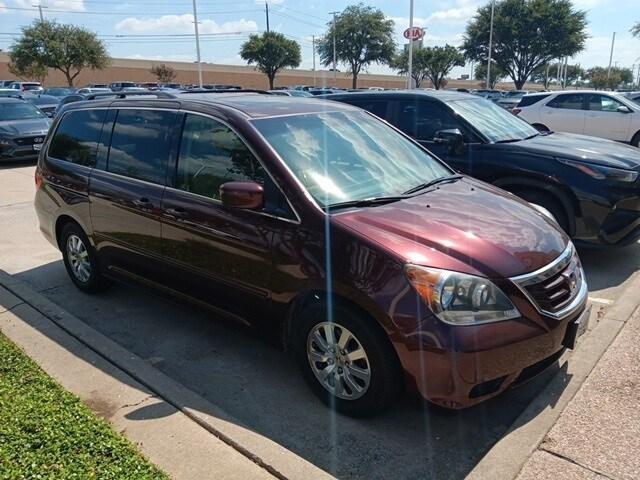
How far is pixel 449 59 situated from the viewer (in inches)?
2276

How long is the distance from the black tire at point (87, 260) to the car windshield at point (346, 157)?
2263 mm

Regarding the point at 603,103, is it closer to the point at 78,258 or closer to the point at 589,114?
the point at 589,114

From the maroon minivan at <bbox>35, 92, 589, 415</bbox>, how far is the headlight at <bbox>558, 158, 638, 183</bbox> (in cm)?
193

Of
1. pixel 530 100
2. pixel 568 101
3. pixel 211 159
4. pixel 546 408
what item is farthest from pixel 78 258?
pixel 568 101

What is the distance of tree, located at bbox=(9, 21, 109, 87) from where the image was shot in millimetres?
45562

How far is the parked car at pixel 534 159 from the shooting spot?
5.21 meters

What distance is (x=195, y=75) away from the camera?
7306 centimetres

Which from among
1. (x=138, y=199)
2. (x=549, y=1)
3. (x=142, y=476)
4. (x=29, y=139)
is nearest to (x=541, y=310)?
(x=142, y=476)

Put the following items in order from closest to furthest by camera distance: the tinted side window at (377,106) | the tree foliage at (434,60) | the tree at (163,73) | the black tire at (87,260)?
1. the black tire at (87,260)
2. the tinted side window at (377,106)
3. the tree foliage at (434,60)
4. the tree at (163,73)

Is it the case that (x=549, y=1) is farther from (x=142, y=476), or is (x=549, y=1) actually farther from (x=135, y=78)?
(x=142, y=476)

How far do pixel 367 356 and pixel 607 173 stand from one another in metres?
3.72

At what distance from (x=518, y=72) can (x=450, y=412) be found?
181 feet

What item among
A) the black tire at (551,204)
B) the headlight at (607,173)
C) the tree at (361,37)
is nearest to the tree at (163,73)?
the tree at (361,37)

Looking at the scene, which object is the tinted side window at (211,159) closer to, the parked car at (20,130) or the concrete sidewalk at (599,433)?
the concrete sidewalk at (599,433)
